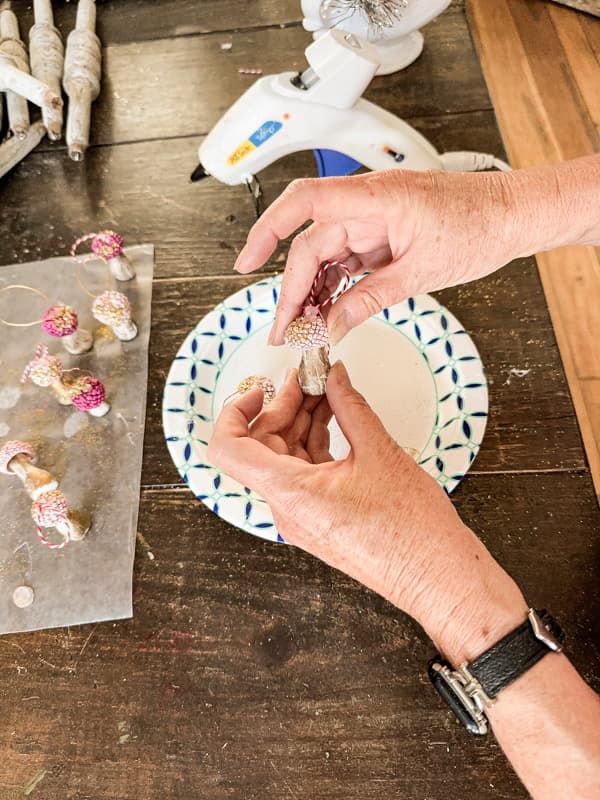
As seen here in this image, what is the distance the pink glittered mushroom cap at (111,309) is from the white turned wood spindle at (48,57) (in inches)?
17.7

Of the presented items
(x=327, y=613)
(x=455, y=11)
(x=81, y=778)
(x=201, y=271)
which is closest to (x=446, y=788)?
(x=327, y=613)

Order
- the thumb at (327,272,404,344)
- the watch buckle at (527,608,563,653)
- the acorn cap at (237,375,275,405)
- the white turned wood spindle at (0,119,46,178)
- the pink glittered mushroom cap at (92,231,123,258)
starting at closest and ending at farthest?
the watch buckle at (527,608,563,653), the thumb at (327,272,404,344), the acorn cap at (237,375,275,405), the pink glittered mushroom cap at (92,231,123,258), the white turned wood spindle at (0,119,46,178)

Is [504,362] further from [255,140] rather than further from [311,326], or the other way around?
[255,140]

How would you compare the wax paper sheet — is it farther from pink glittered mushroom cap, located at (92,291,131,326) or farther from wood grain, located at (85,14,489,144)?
wood grain, located at (85,14,489,144)

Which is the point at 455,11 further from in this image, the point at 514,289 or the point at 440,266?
the point at 440,266

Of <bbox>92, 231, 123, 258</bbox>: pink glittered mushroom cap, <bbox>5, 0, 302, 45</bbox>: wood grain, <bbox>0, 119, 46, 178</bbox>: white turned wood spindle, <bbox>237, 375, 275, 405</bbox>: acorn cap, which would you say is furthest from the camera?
<bbox>5, 0, 302, 45</bbox>: wood grain

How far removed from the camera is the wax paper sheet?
638 mm

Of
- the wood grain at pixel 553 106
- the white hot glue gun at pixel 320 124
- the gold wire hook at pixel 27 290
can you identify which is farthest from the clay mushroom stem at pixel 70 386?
the wood grain at pixel 553 106

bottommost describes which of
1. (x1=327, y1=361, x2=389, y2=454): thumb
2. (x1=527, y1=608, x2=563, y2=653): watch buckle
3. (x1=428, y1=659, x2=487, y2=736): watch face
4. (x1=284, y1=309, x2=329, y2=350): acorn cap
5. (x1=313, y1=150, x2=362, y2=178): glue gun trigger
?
(x1=428, y1=659, x2=487, y2=736): watch face

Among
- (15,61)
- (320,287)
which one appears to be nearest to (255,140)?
(320,287)

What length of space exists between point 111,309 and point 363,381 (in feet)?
1.11

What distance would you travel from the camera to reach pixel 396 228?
0.56 meters

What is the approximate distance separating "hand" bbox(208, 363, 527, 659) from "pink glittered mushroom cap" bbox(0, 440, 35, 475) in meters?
0.32

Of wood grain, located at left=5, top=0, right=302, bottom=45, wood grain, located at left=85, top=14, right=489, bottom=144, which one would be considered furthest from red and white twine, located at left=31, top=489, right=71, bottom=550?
wood grain, located at left=5, top=0, right=302, bottom=45
